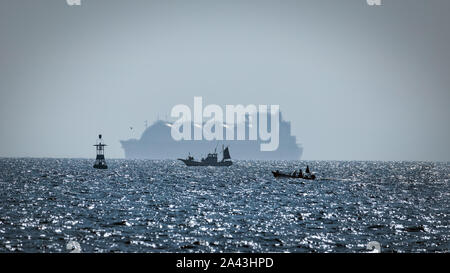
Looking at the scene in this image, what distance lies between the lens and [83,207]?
64.8 m

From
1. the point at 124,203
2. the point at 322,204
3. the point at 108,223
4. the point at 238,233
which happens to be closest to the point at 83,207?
the point at 124,203

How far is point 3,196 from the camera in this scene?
267ft

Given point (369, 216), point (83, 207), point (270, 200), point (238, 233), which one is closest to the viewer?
point (238, 233)

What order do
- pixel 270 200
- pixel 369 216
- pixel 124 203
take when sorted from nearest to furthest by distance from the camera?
pixel 369 216 → pixel 124 203 → pixel 270 200

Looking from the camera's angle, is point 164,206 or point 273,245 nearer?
point 273,245

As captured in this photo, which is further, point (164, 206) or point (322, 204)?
point (322, 204)

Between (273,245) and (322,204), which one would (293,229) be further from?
(322,204)

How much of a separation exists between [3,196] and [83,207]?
925 inches

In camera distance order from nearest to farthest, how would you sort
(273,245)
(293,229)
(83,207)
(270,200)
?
(273,245) < (293,229) < (83,207) < (270,200)
